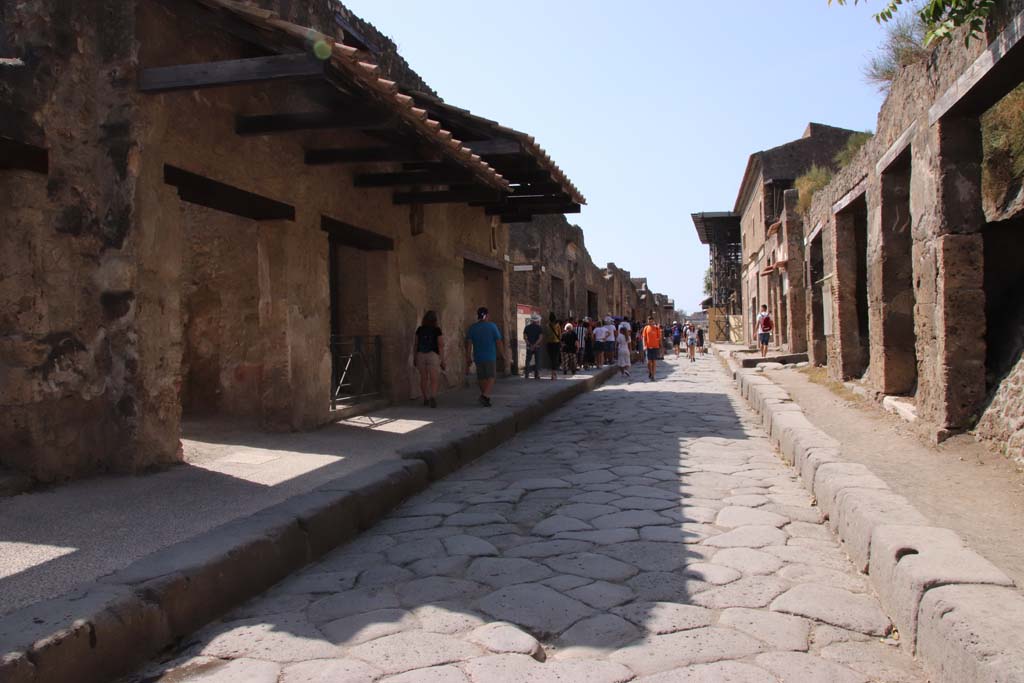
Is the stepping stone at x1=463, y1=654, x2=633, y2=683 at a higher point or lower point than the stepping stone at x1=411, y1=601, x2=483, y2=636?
lower

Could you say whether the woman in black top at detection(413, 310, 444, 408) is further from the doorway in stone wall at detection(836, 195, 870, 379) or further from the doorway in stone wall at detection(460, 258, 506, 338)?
the doorway in stone wall at detection(836, 195, 870, 379)

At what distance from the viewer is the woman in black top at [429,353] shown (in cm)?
926

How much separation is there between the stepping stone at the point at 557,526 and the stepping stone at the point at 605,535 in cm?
7

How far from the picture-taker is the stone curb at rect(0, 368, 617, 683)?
2463 millimetres

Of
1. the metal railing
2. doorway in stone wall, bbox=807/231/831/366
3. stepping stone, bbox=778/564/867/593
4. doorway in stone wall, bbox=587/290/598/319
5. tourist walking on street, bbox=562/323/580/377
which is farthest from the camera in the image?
doorway in stone wall, bbox=587/290/598/319

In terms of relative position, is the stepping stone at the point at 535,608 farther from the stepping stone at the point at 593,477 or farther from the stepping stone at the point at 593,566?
the stepping stone at the point at 593,477

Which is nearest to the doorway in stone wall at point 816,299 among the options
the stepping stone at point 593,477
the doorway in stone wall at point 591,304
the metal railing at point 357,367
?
the metal railing at point 357,367

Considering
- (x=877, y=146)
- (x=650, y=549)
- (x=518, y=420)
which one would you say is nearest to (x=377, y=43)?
(x=518, y=420)

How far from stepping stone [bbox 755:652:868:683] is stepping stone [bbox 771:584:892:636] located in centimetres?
39

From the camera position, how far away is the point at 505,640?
284 cm

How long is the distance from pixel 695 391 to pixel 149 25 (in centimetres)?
1032

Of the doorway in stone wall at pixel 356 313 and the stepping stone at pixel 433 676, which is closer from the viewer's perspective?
the stepping stone at pixel 433 676

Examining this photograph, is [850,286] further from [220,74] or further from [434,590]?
[434,590]

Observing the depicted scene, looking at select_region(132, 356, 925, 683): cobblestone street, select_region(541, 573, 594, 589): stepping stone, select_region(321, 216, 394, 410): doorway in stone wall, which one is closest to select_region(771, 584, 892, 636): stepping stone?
select_region(132, 356, 925, 683): cobblestone street
